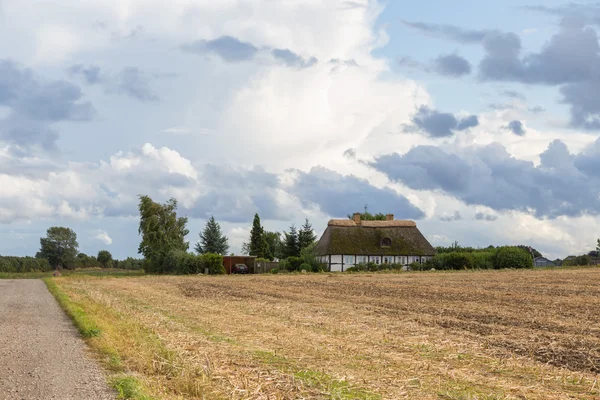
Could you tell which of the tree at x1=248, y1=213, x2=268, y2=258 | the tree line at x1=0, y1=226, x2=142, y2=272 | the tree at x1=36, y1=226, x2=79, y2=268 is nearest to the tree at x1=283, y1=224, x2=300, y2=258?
the tree at x1=248, y1=213, x2=268, y2=258

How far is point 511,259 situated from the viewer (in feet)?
240

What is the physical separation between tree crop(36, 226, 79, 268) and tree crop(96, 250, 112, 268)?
12.3 meters

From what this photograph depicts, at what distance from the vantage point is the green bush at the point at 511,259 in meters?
73.1

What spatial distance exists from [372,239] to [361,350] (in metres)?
74.6

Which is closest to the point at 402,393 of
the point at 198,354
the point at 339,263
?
the point at 198,354

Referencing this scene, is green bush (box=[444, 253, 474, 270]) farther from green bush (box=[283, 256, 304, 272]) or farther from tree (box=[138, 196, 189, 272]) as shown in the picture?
tree (box=[138, 196, 189, 272])

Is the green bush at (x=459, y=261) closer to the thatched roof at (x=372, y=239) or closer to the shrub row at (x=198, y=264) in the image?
the thatched roof at (x=372, y=239)

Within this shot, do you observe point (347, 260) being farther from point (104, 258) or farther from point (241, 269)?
point (104, 258)

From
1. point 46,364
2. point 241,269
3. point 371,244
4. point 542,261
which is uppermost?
point 371,244

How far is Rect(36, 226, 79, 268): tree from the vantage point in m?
150

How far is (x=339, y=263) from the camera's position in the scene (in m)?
83.5

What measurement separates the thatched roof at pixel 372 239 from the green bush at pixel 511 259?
48.5ft

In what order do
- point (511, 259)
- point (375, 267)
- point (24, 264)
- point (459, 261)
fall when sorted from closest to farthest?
point (511, 259) < point (459, 261) < point (375, 267) < point (24, 264)

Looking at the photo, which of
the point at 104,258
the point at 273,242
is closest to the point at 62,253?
the point at 104,258
